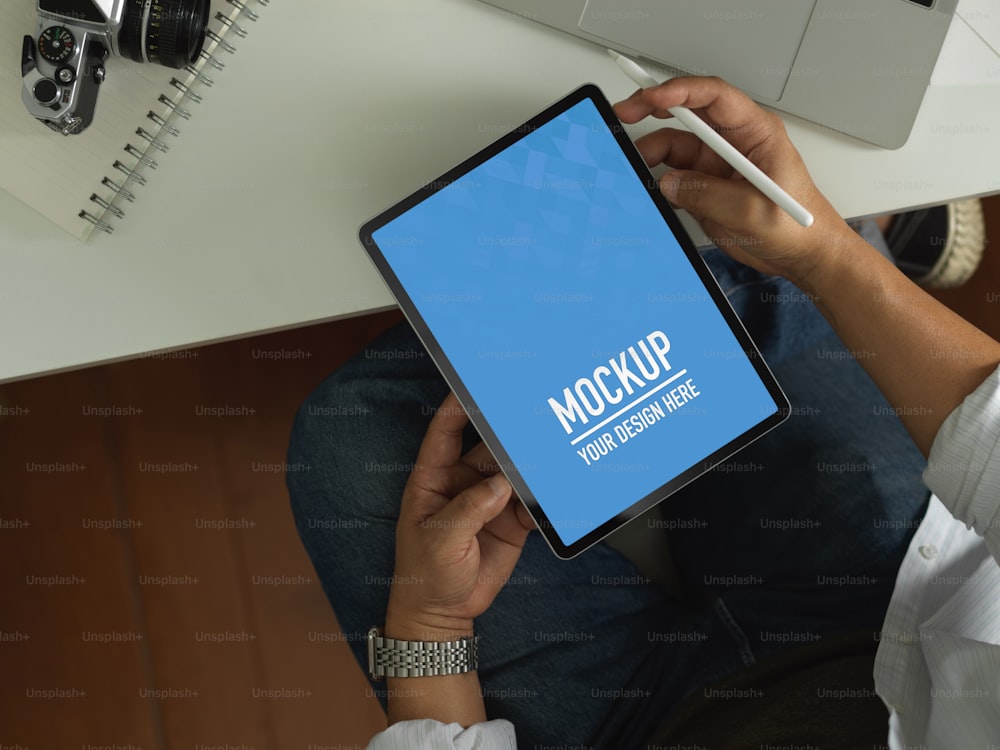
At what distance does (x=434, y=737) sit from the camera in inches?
29.0

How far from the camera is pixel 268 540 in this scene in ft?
4.17

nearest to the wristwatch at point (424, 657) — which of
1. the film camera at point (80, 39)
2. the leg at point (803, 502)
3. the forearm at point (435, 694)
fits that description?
the forearm at point (435, 694)

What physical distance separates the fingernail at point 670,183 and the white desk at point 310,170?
0.37 feet

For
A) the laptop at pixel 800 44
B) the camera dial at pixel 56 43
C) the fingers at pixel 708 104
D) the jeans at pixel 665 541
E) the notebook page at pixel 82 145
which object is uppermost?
the laptop at pixel 800 44

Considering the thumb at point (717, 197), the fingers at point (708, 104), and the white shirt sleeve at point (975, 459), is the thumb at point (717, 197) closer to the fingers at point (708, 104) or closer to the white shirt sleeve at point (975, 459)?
the fingers at point (708, 104)

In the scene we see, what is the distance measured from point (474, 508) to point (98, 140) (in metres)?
0.50

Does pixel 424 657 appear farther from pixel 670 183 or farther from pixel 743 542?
pixel 670 183

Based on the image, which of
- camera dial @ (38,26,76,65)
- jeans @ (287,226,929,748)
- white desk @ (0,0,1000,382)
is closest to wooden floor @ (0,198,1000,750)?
jeans @ (287,226,929,748)

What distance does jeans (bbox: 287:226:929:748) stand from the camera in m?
0.83

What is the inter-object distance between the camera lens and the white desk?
0.20ft

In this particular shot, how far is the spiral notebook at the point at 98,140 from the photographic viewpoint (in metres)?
0.73

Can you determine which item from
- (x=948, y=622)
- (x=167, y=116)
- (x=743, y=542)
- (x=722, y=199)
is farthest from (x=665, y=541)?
(x=167, y=116)

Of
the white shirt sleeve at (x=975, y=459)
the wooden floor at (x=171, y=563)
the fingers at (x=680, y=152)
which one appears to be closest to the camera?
the white shirt sleeve at (x=975, y=459)

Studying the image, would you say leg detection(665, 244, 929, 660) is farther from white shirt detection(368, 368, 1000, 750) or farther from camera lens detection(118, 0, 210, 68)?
camera lens detection(118, 0, 210, 68)
